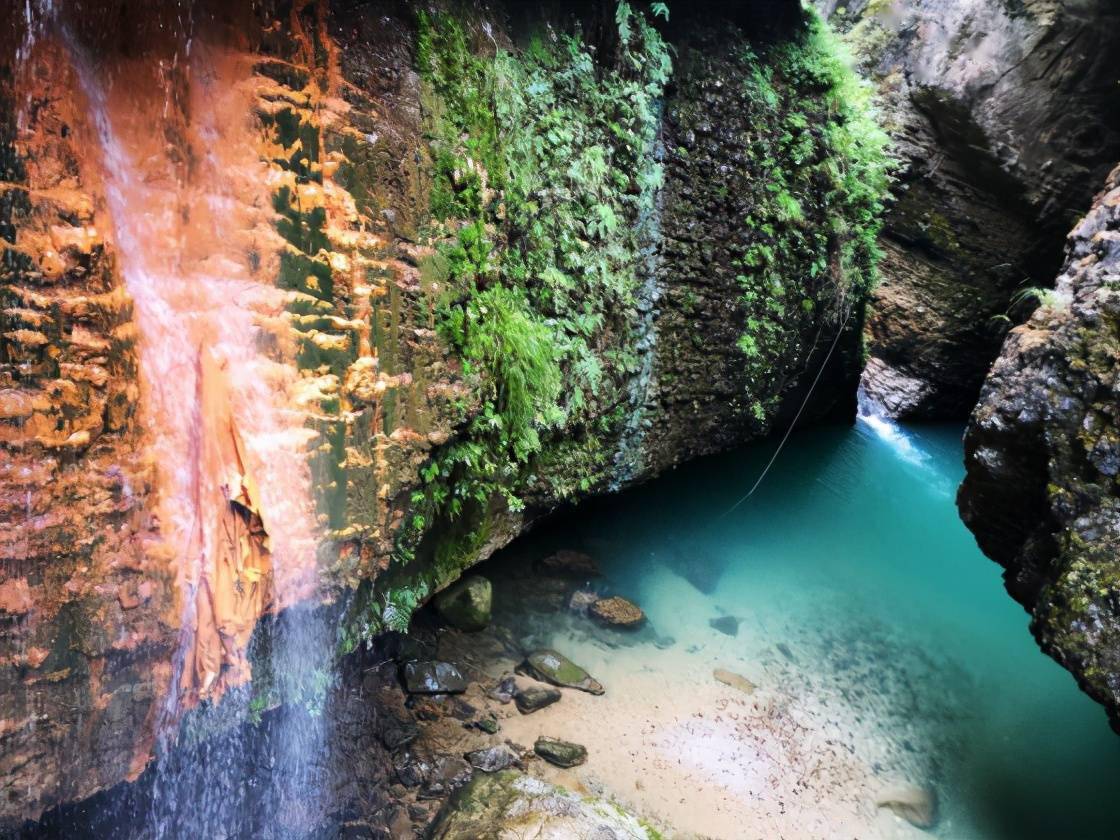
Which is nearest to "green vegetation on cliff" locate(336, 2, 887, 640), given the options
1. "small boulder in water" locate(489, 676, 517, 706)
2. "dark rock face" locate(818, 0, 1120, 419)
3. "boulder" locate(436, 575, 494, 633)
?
"boulder" locate(436, 575, 494, 633)

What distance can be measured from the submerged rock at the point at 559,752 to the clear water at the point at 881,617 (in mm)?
862

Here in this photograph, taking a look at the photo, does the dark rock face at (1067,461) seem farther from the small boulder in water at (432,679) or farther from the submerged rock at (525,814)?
the small boulder in water at (432,679)

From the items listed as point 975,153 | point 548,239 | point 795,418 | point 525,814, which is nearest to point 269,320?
point 548,239

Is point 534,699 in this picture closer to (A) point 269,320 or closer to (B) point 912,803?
(B) point 912,803

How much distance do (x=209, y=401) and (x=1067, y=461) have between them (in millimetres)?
5082

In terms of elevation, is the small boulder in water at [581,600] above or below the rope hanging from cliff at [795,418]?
below

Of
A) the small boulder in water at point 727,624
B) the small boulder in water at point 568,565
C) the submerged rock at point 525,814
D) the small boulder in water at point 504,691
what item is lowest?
the small boulder in water at point 727,624

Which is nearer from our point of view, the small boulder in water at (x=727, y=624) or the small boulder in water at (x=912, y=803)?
the small boulder in water at (x=912, y=803)

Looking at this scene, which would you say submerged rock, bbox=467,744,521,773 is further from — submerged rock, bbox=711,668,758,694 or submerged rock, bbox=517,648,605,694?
submerged rock, bbox=711,668,758,694

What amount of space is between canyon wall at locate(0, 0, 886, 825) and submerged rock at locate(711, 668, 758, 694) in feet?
6.74

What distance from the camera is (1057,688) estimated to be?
6.46 metres

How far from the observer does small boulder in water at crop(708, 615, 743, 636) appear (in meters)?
6.28

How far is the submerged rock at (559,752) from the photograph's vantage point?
4457 millimetres

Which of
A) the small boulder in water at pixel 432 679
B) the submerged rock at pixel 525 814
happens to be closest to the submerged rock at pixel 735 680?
the submerged rock at pixel 525 814
